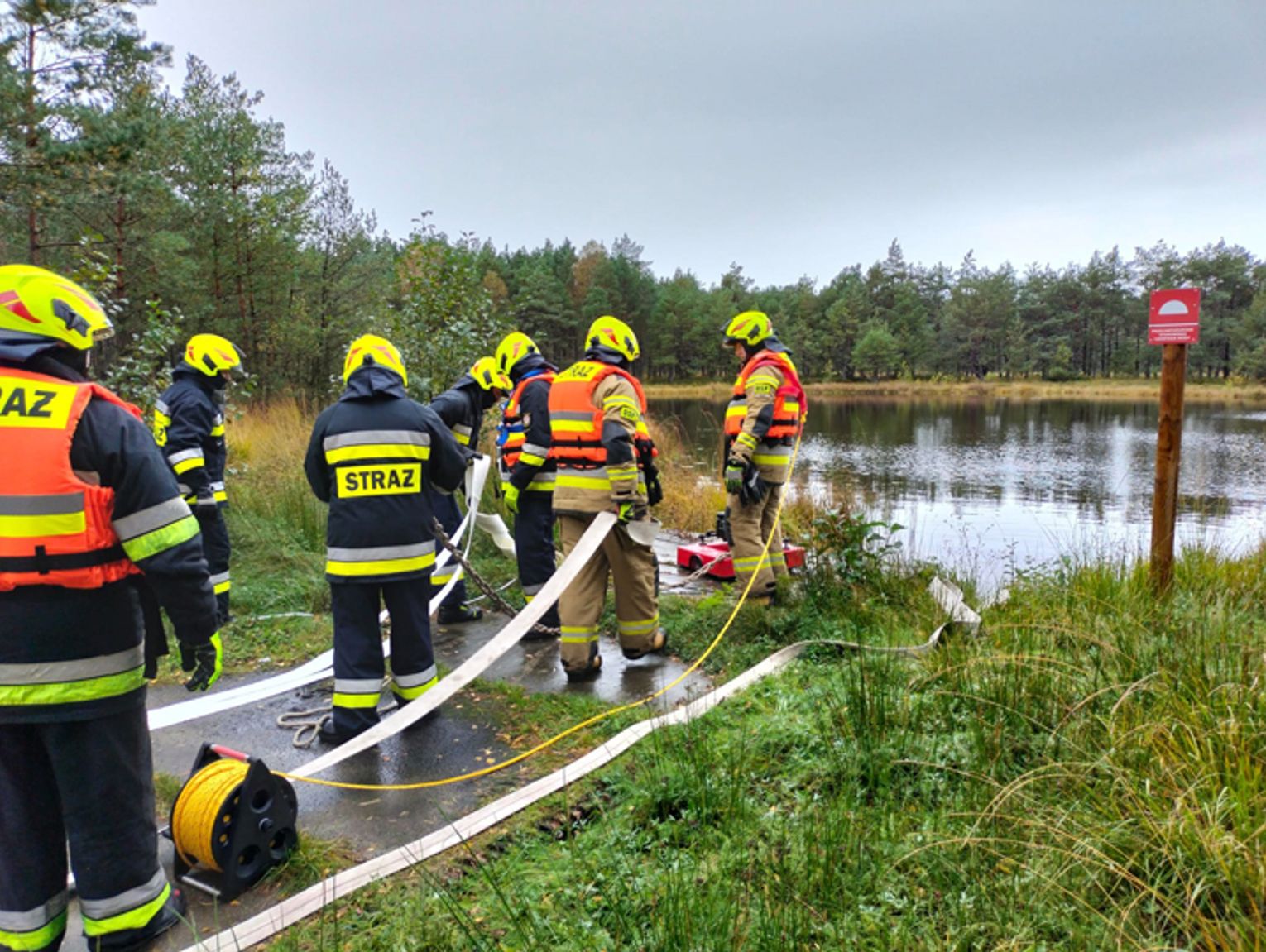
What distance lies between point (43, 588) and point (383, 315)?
745 centimetres

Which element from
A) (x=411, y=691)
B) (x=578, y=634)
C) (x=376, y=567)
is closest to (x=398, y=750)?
(x=411, y=691)

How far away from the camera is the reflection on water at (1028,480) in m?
9.62

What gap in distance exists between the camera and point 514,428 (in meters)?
→ 6.39

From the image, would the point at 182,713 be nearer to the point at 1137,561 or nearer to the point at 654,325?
the point at 1137,561

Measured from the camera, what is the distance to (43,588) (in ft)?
8.00

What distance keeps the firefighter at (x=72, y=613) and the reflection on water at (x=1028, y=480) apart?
623 centimetres

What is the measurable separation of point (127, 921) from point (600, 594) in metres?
3.02

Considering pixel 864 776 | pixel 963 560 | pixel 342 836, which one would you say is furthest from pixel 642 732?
pixel 963 560

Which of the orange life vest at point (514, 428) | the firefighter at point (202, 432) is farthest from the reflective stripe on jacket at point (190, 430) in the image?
the orange life vest at point (514, 428)

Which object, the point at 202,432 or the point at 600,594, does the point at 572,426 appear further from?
the point at 202,432

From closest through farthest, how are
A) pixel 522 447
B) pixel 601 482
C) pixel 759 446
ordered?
pixel 601 482 → pixel 522 447 → pixel 759 446

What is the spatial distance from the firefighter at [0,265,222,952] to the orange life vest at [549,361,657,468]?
2743 mm

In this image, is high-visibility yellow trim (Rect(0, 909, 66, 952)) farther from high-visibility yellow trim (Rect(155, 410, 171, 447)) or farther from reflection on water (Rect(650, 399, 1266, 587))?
reflection on water (Rect(650, 399, 1266, 587))

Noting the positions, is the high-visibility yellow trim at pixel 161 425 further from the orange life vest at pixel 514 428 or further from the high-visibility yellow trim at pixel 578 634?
the high-visibility yellow trim at pixel 578 634
